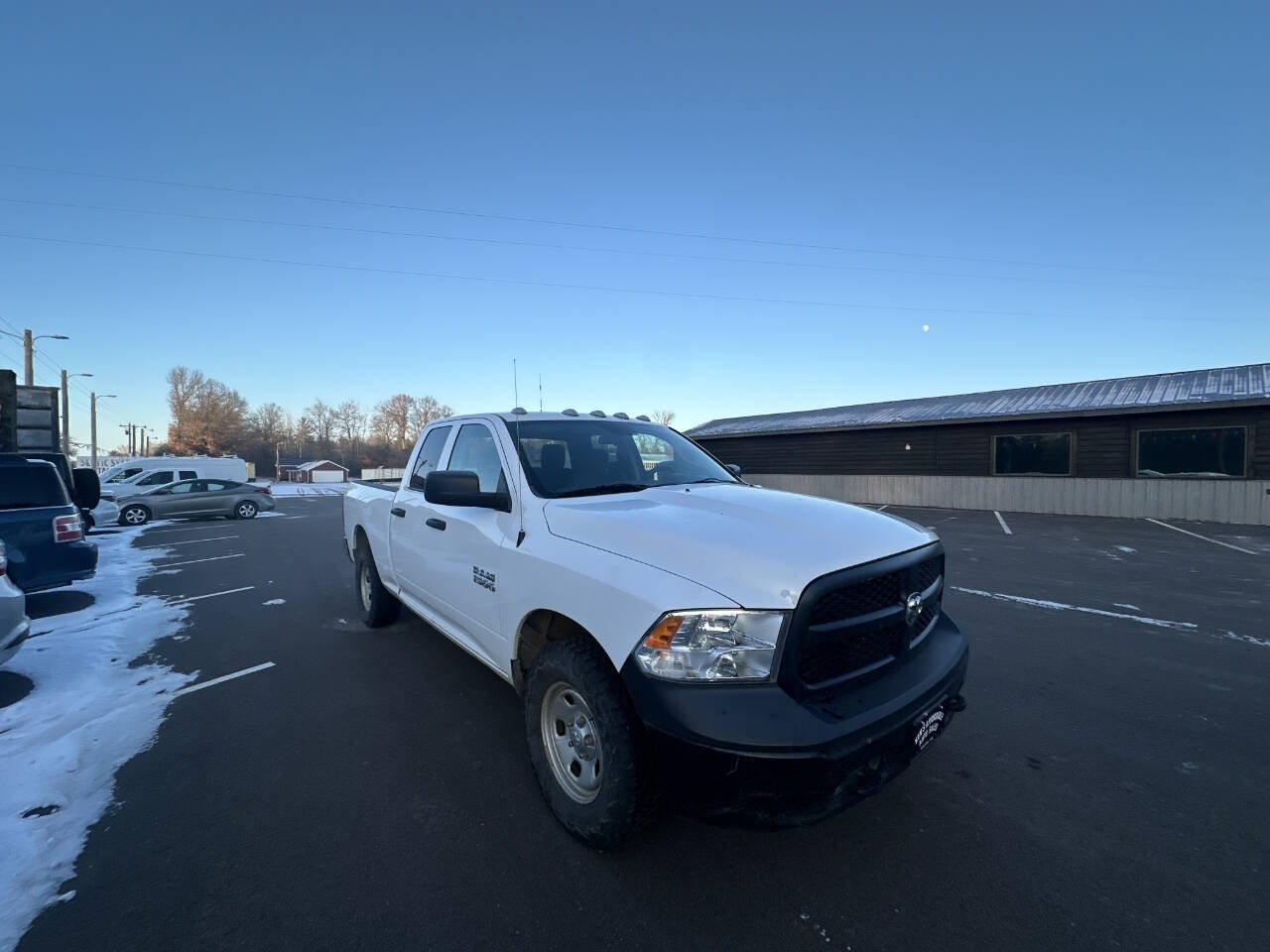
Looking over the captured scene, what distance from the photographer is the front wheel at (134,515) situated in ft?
54.7

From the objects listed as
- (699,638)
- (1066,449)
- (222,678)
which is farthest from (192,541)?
(1066,449)

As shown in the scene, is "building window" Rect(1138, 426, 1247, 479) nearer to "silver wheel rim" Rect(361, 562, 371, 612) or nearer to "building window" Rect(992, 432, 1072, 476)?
"building window" Rect(992, 432, 1072, 476)

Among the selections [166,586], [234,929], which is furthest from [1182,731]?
[166,586]

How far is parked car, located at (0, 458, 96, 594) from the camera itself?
621 centimetres

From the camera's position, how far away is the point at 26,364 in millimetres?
27516

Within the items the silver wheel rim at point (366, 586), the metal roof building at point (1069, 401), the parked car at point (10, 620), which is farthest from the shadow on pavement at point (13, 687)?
the metal roof building at point (1069, 401)

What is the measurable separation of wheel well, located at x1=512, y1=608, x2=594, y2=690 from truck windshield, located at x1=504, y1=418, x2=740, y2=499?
63 centimetres

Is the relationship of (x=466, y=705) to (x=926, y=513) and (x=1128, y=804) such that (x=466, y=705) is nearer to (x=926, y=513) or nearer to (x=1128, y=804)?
(x=1128, y=804)

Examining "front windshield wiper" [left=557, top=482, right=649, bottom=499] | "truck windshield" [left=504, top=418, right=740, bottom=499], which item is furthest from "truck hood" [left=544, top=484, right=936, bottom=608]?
"truck windshield" [left=504, top=418, right=740, bottom=499]

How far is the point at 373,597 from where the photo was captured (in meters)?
5.51

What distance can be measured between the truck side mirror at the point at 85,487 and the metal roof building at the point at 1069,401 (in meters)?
22.6

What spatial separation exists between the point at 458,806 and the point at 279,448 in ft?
335

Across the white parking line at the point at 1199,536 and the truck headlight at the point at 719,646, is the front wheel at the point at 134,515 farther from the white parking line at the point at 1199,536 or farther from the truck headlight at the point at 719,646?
the white parking line at the point at 1199,536

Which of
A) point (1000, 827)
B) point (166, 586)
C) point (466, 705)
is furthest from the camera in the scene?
point (166, 586)
